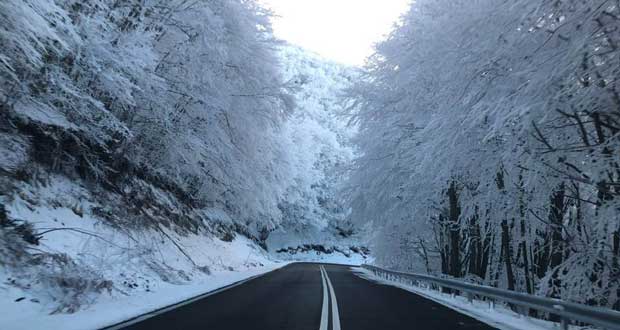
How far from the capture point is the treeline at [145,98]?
390 inches

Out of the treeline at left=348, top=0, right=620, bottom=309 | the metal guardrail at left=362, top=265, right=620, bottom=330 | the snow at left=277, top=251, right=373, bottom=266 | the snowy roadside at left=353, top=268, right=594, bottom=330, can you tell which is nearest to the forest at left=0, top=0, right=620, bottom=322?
the treeline at left=348, top=0, right=620, bottom=309

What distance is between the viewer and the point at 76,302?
26.5ft

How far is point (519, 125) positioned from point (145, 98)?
412 inches

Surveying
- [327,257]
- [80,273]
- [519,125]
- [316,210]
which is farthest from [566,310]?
[327,257]

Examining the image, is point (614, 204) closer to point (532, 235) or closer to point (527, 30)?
point (527, 30)

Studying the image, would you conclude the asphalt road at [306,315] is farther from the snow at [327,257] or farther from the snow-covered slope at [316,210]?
the snow at [327,257]

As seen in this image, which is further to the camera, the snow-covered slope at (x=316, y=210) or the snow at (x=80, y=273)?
the snow-covered slope at (x=316, y=210)

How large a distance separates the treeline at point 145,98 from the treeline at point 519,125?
554 centimetres

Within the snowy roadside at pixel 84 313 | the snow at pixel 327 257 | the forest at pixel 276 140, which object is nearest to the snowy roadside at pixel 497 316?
the forest at pixel 276 140

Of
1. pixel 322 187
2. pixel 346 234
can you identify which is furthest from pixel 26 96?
pixel 346 234

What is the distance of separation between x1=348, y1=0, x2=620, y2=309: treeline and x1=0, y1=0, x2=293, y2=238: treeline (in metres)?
5.54

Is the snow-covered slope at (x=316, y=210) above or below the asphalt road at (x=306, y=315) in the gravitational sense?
above

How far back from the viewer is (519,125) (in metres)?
6.71

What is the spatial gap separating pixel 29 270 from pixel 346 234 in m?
69.0
